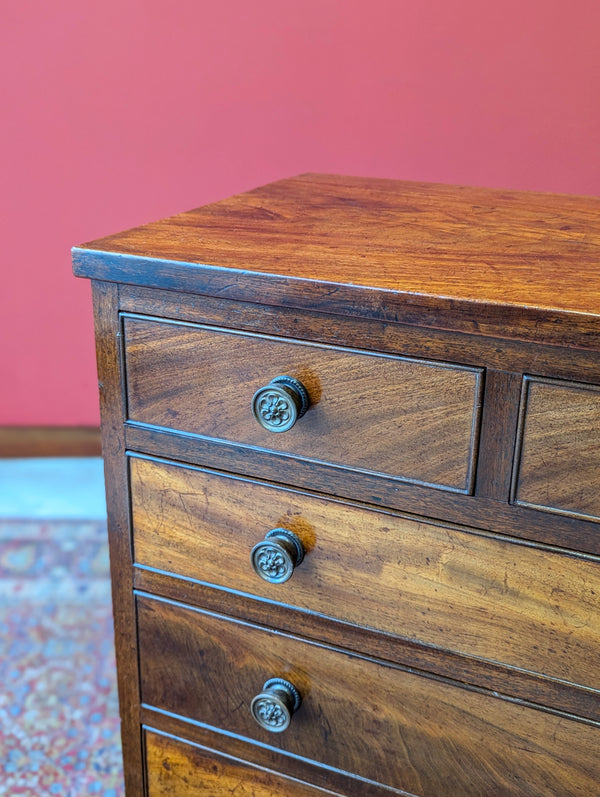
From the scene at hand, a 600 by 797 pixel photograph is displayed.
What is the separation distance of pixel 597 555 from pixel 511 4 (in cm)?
112

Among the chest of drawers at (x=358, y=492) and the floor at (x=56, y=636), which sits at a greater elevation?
the chest of drawers at (x=358, y=492)

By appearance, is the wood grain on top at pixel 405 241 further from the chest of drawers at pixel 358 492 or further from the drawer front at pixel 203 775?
the drawer front at pixel 203 775

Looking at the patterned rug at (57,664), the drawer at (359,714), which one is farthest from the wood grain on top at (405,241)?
the patterned rug at (57,664)

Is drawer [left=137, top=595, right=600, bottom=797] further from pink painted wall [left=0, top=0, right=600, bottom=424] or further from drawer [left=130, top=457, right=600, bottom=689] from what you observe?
pink painted wall [left=0, top=0, right=600, bottom=424]

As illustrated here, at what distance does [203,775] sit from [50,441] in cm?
111

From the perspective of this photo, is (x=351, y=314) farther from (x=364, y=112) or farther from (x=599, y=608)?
(x=364, y=112)

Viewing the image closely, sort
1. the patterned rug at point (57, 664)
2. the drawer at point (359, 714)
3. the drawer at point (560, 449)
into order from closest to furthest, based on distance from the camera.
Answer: the drawer at point (560, 449)
the drawer at point (359, 714)
the patterned rug at point (57, 664)

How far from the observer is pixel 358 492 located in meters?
0.74

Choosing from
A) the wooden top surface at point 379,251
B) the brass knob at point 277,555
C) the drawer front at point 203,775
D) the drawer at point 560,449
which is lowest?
the drawer front at point 203,775

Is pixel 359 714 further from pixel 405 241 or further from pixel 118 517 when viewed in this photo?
pixel 405 241

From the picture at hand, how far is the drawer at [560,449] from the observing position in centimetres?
64

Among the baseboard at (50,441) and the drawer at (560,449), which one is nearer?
the drawer at (560,449)

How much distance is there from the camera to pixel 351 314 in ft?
2.21

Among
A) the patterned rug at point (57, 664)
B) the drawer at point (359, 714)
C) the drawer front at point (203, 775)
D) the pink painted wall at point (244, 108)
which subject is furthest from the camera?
the pink painted wall at point (244, 108)
